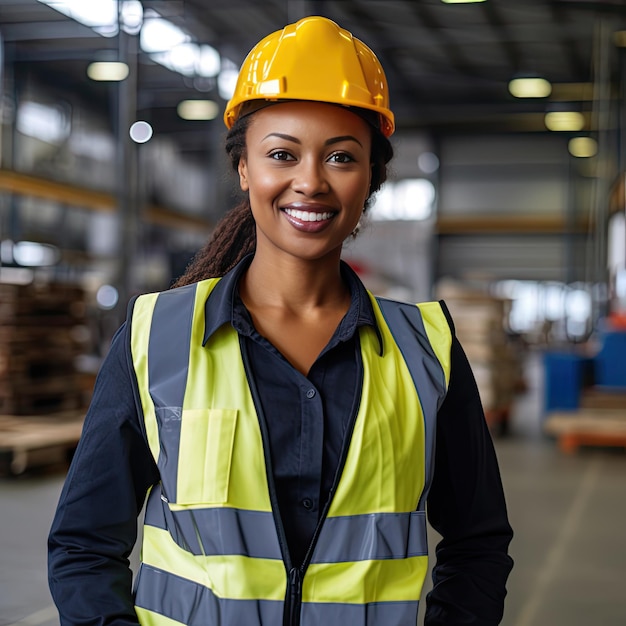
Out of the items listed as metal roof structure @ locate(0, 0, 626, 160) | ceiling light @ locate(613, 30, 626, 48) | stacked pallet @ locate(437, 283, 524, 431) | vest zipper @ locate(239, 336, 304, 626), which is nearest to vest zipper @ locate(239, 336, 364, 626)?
vest zipper @ locate(239, 336, 304, 626)

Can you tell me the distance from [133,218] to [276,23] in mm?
9073

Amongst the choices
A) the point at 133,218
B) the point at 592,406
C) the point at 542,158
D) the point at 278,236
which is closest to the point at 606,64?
the point at 592,406

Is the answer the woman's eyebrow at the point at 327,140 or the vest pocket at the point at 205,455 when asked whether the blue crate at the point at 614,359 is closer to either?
the woman's eyebrow at the point at 327,140

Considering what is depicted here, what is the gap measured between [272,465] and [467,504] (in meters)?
0.39

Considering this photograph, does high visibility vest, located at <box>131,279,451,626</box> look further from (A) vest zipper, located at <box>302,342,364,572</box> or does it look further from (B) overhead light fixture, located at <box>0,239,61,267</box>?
(B) overhead light fixture, located at <box>0,239,61,267</box>

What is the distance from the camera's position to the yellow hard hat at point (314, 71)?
4.95ft

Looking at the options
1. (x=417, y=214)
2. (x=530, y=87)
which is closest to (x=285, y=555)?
(x=530, y=87)

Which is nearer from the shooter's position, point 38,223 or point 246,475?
point 246,475

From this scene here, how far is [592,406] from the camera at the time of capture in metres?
10.1

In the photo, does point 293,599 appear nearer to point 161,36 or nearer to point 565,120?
point 161,36

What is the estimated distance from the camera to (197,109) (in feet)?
76.6

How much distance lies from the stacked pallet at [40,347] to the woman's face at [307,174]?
7.26 metres

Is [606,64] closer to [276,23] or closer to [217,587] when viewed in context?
[276,23]

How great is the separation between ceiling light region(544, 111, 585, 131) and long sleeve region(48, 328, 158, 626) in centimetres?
2503
